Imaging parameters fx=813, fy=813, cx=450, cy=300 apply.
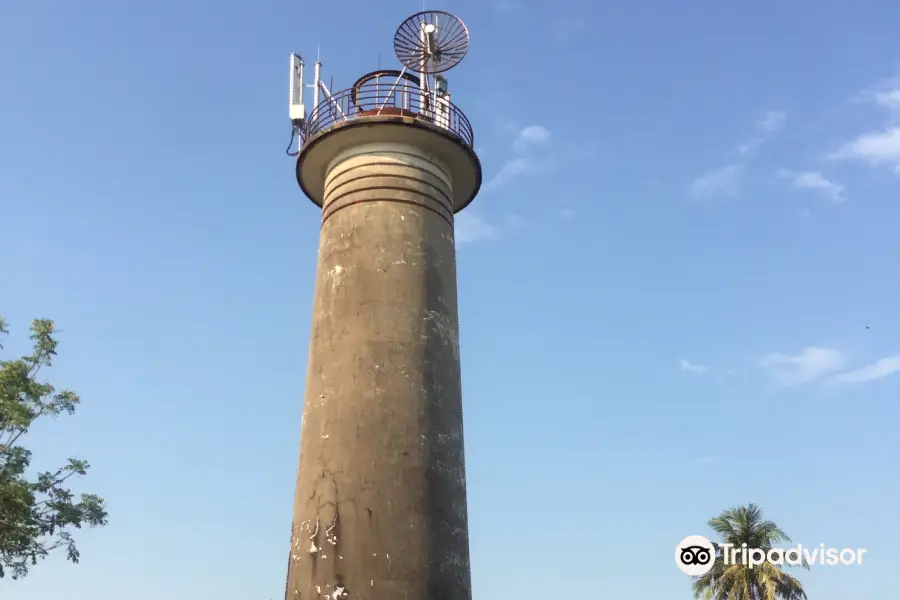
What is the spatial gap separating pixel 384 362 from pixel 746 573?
2753 centimetres

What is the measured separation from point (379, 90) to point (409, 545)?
9.59 metres

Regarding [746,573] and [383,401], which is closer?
[383,401]

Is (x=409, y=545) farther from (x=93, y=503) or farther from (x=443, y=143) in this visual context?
(x=93, y=503)

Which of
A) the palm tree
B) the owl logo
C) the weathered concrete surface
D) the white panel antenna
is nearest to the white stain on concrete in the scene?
the weathered concrete surface

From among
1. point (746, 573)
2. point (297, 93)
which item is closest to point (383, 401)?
point (297, 93)

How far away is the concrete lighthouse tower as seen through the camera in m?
13.3

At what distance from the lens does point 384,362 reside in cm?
1448

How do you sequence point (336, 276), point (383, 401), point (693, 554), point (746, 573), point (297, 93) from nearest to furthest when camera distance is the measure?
point (383, 401) < point (336, 276) < point (297, 93) < point (693, 554) < point (746, 573)

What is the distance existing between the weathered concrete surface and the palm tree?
962 inches

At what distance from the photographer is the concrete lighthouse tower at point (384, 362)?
43.6 ft

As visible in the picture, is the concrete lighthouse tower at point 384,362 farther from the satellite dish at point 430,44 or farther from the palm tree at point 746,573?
the palm tree at point 746,573

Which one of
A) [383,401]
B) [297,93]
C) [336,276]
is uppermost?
[297,93]

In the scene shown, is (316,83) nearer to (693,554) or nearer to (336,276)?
(336,276)

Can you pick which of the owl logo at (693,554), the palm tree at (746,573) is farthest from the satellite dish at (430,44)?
the palm tree at (746,573)
